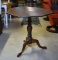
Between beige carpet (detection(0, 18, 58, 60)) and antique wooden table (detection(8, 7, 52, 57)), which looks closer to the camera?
antique wooden table (detection(8, 7, 52, 57))

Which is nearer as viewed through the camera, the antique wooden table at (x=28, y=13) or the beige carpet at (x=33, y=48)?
the antique wooden table at (x=28, y=13)

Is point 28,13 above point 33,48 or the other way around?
above

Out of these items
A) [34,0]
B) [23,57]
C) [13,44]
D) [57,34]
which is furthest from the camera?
[34,0]

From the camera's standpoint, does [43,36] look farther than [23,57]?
Yes

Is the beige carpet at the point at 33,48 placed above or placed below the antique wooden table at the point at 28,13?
below

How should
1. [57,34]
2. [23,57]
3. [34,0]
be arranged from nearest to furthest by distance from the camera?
[23,57] < [57,34] < [34,0]

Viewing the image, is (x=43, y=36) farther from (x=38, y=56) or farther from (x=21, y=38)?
(x=38, y=56)

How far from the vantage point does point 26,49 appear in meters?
2.73

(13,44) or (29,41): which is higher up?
(29,41)

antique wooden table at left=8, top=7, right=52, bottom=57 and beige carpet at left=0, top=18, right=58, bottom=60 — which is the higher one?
antique wooden table at left=8, top=7, right=52, bottom=57

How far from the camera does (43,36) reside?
3.46 m

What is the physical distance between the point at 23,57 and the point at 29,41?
1.26 feet

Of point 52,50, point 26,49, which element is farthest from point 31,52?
point 52,50

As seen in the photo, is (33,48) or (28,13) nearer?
(28,13)
